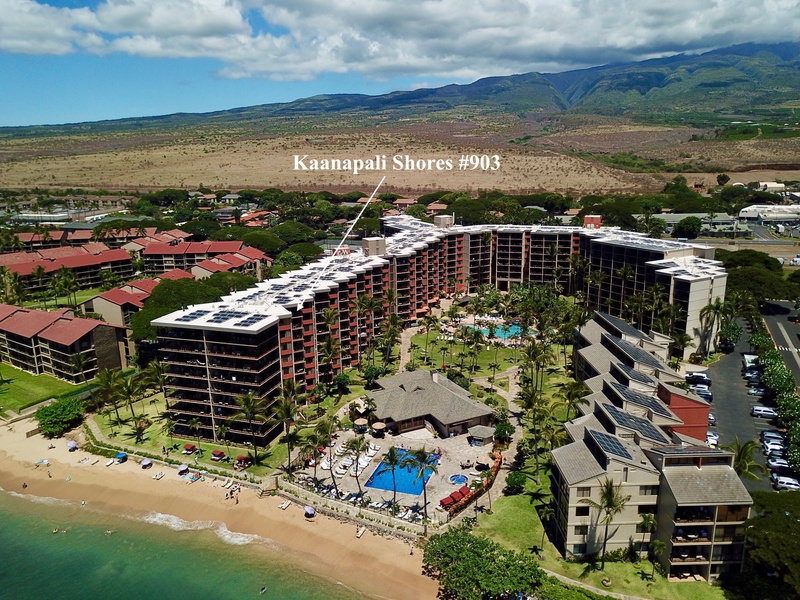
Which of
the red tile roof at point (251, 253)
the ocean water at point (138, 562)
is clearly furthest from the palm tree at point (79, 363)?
the red tile roof at point (251, 253)

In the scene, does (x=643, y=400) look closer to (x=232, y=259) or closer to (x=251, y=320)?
(x=251, y=320)

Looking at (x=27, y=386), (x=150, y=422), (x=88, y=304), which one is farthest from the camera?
(x=88, y=304)

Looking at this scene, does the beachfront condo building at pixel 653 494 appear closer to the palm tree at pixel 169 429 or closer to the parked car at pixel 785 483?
the parked car at pixel 785 483

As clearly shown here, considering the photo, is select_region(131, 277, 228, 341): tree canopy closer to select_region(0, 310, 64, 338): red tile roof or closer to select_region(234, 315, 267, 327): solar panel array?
select_region(0, 310, 64, 338): red tile roof

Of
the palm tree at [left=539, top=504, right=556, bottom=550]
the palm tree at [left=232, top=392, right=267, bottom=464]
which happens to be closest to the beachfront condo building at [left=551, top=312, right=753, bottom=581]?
the palm tree at [left=539, top=504, right=556, bottom=550]

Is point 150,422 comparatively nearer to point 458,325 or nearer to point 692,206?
point 458,325

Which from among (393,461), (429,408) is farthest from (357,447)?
(429,408)

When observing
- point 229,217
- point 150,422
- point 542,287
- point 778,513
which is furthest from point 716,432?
point 229,217
